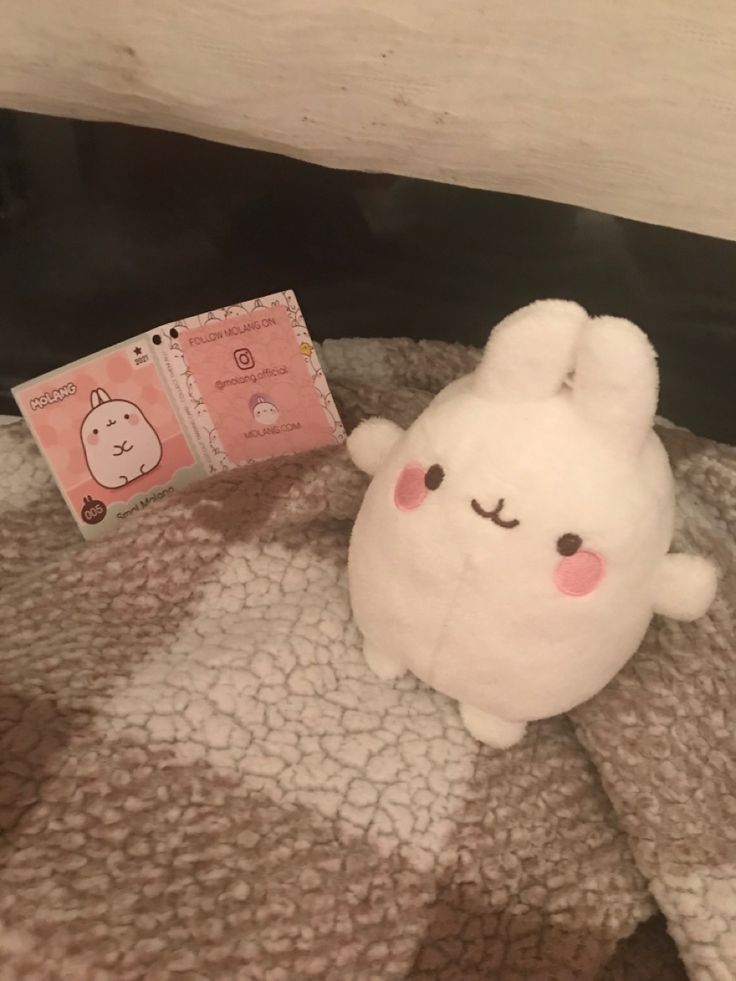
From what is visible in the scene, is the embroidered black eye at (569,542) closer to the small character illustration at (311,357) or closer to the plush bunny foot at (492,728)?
the plush bunny foot at (492,728)

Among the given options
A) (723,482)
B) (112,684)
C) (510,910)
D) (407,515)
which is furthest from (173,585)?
(723,482)

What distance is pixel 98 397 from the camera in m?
0.88

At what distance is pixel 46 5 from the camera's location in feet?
2.36

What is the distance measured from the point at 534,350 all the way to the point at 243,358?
0.37 meters

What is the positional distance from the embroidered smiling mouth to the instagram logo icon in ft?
1.14

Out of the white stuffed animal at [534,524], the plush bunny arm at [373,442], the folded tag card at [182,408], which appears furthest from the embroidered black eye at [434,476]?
the folded tag card at [182,408]

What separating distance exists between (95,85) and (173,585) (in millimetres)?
414

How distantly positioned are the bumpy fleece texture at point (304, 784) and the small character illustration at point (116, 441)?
0.28 ft

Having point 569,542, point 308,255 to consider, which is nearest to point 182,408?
point 308,255

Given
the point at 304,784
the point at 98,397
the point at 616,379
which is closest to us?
the point at 616,379

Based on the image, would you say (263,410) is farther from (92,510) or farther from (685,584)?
(685,584)

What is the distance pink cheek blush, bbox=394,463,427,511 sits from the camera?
0.66 meters

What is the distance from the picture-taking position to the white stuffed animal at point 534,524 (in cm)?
61

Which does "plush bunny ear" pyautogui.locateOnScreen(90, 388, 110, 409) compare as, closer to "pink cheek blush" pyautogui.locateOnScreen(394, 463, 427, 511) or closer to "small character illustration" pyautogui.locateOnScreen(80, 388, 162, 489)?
"small character illustration" pyautogui.locateOnScreen(80, 388, 162, 489)
